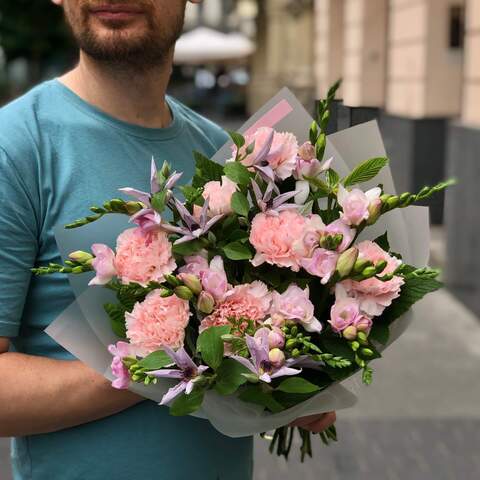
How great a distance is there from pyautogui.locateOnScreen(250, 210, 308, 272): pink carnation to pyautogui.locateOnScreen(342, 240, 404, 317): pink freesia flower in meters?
0.10

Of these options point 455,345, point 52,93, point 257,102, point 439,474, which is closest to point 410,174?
point 455,345

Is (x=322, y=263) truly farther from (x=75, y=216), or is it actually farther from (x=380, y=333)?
(x=75, y=216)

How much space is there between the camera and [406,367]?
20.0ft

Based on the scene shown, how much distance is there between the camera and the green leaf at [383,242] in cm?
162

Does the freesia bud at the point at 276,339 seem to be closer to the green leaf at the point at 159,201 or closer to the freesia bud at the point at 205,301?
the freesia bud at the point at 205,301

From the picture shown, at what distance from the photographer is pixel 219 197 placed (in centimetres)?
152

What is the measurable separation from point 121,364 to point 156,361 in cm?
8

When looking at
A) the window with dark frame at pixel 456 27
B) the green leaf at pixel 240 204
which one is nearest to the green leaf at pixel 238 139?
the green leaf at pixel 240 204

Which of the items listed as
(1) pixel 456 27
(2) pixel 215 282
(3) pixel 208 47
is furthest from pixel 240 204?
(3) pixel 208 47

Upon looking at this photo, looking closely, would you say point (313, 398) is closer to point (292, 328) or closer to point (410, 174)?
point (292, 328)

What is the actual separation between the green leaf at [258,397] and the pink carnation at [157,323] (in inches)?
5.5

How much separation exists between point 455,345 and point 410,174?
3.98m

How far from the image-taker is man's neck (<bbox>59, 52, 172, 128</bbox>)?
1892 millimetres

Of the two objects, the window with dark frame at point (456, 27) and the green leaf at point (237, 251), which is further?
the window with dark frame at point (456, 27)
